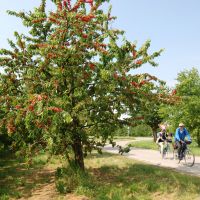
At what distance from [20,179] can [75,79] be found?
562 centimetres

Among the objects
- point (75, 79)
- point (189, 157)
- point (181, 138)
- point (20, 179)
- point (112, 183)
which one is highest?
point (75, 79)

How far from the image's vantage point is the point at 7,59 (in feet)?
34.7

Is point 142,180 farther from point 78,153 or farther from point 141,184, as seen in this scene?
point 78,153

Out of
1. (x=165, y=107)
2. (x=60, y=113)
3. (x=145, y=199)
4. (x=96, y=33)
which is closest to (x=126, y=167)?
(x=145, y=199)

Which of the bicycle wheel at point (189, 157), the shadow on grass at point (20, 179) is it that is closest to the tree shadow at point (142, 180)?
the shadow on grass at point (20, 179)

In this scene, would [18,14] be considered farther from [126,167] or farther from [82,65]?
[126,167]

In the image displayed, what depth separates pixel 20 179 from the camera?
1332 cm

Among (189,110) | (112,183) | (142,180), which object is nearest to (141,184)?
(142,180)

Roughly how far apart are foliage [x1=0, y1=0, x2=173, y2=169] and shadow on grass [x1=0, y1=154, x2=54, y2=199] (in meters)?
1.62

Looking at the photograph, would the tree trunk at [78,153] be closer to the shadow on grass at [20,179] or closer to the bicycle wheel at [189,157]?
the shadow on grass at [20,179]

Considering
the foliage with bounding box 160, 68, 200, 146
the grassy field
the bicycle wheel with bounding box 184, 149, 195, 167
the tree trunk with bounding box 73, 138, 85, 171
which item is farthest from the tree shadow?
the foliage with bounding box 160, 68, 200, 146

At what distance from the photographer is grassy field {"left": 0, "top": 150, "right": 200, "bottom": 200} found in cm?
910

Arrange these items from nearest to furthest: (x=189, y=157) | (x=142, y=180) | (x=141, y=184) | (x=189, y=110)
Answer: (x=141, y=184), (x=142, y=180), (x=189, y=157), (x=189, y=110)

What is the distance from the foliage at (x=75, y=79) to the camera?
9281 mm
